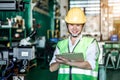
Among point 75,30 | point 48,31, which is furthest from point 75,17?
point 48,31

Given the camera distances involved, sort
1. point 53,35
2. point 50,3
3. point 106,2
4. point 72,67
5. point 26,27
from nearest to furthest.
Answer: point 72,67 < point 26,27 < point 106,2 < point 53,35 < point 50,3

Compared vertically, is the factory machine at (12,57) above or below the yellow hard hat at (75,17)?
below

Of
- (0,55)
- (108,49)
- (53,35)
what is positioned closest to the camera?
(0,55)

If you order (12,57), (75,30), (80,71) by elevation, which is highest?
(75,30)

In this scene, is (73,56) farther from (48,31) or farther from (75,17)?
(48,31)

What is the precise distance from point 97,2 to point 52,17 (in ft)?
11.3

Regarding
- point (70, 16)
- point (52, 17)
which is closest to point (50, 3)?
point (52, 17)

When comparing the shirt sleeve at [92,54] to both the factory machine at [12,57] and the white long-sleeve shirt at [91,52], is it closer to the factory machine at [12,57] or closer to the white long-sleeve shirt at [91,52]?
the white long-sleeve shirt at [91,52]

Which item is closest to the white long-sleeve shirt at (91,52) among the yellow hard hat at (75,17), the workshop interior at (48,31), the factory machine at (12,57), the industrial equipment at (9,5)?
the yellow hard hat at (75,17)

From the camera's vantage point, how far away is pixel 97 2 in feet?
35.4

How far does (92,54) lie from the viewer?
7.88ft

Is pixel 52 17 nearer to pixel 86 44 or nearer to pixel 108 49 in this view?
pixel 108 49

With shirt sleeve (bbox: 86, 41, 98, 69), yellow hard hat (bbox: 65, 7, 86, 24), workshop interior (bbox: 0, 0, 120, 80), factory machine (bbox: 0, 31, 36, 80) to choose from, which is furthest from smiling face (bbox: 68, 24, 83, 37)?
workshop interior (bbox: 0, 0, 120, 80)

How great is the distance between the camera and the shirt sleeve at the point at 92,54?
2379 millimetres
